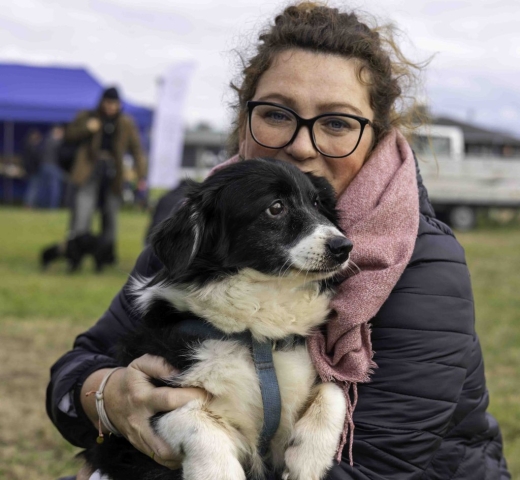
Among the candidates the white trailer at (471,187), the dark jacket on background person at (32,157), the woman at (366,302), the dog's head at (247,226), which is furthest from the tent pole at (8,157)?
the dog's head at (247,226)

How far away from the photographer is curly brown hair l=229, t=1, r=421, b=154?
2436 millimetres

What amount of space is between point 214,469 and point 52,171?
59.6 ft

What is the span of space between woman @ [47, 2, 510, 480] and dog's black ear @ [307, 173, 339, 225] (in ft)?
0.09

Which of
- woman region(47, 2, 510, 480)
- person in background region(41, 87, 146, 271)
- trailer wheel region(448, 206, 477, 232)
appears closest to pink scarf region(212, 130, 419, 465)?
woman region(47, 2, 510, 480)

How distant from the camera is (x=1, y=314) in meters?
7.09

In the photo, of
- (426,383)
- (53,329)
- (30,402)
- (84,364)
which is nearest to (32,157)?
(53,329)

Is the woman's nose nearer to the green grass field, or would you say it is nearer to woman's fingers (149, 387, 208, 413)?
woman's fingers (149, 387, 208, 413)

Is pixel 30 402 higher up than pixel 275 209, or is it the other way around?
pixel 275 209

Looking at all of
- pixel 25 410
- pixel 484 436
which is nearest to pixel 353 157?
pixel 484 436

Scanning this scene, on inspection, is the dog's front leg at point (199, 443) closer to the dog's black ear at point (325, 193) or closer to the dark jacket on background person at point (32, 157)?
the dog's black ear at point (325, 193)

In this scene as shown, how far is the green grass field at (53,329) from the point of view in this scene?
163 inches

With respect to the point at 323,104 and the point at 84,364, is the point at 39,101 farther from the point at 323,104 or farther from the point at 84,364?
the point at 323,104

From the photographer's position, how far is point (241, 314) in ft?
7.72

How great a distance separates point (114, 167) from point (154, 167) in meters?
4.76
